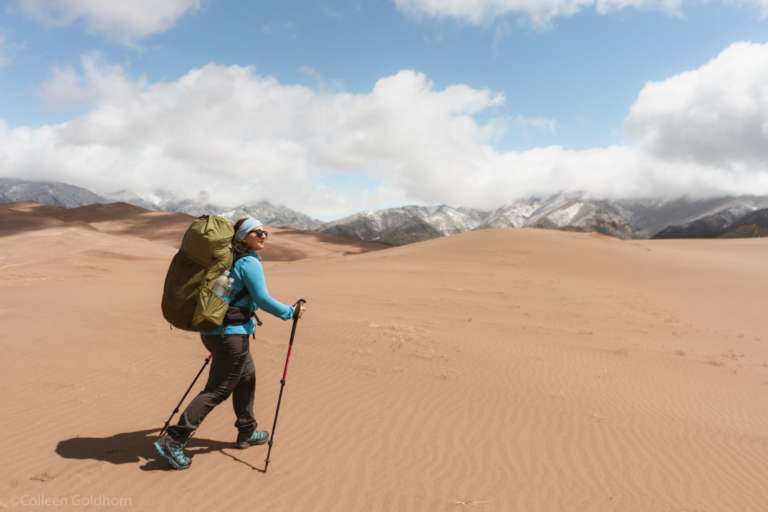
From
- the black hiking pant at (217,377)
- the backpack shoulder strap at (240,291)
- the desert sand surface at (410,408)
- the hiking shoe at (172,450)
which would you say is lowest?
the desert sand surface at (410,408)

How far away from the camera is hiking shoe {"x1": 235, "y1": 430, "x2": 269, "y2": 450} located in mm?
4344

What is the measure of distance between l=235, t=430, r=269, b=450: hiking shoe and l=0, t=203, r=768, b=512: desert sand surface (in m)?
0.07

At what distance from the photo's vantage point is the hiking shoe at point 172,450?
3.82 m

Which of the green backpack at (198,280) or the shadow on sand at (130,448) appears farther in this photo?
the shadow on sand at (130,448)

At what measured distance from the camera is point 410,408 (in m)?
5.60

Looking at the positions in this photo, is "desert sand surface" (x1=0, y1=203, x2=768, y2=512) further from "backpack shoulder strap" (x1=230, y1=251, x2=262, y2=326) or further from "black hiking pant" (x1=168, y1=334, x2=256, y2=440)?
"backpack shoulder strap" (x1=230, y1=251, x2=262, y2=326)

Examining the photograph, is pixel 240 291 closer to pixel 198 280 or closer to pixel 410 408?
pixel 198 280

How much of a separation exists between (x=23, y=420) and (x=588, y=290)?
1790 cm

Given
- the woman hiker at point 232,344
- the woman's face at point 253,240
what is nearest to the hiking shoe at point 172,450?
the woman hiker at point 232,344

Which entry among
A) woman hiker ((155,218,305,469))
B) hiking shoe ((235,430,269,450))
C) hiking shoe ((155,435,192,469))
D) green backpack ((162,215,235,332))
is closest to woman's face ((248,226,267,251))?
woman hiker ((155,218,305,469))

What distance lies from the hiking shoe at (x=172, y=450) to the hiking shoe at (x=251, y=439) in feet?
1.89

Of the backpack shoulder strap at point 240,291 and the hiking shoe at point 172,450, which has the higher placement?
the backpack shoulder strap at point 240,291

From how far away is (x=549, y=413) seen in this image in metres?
5.71

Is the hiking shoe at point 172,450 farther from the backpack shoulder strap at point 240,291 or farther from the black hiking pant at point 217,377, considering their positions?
the backpack shoulder strap at point 240,291
